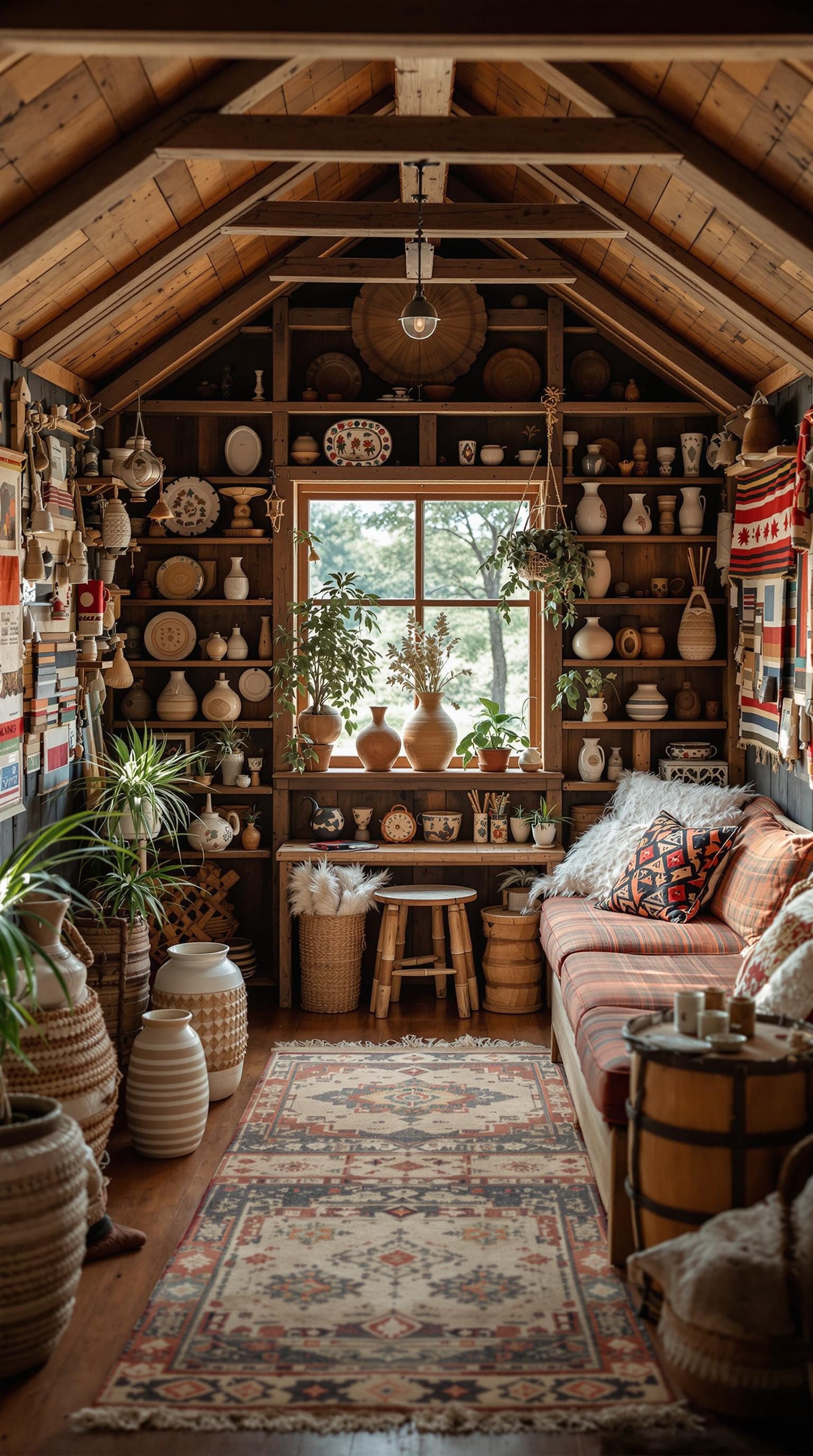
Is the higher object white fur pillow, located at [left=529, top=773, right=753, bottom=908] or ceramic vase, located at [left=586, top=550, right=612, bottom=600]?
ceramic vase, located at [left=586, top=550, right=612, bottom=600]

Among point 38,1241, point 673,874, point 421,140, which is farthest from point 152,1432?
point 421,140

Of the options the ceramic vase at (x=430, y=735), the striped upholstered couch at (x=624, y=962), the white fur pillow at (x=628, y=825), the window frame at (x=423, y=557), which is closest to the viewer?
the striped upholstered couch at (x=624, y=962)

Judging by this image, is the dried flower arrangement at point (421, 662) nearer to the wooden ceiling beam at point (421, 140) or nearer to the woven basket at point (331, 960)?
the woven basket at point (331, 960)

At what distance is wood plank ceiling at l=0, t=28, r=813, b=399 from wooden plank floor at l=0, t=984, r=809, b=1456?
2.77 meters

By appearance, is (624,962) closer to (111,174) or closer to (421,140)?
(421,140)

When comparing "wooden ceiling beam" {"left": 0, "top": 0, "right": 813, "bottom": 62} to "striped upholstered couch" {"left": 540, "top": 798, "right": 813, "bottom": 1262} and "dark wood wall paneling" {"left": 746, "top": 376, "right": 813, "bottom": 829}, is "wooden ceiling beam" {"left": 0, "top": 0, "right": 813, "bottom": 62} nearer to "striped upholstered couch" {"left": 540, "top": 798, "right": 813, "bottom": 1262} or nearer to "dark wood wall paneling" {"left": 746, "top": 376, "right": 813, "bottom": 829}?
"dark wood wall paneling" {"left": 746, "top": 376, "right": 813, "bottom": 829}

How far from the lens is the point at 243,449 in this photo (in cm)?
584

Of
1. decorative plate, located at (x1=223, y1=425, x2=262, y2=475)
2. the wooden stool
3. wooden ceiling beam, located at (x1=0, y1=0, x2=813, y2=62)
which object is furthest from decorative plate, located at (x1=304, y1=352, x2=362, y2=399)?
wooden ceiling beam, located at (x1=0, y1=0, x2=813, y2=62)

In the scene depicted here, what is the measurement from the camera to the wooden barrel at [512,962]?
5422 mm

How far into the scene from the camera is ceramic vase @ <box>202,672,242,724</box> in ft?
18.9

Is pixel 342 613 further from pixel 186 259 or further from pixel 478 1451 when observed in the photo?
pixel 478 1451

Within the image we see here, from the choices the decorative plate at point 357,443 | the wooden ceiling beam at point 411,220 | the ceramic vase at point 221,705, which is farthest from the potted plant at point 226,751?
the wooden ceiling beam at point 411,220

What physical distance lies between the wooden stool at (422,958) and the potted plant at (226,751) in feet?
2.98

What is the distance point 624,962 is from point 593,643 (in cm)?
201
